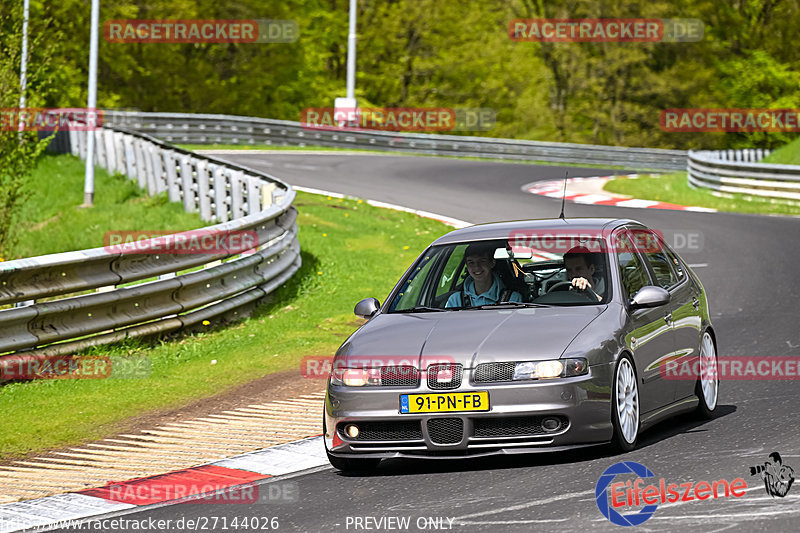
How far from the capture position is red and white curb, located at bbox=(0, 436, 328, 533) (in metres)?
6.61

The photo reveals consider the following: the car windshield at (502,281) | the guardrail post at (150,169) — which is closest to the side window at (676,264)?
the car windshield at (502,281)

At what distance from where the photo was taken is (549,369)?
7.03 m

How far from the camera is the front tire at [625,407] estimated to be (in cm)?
723

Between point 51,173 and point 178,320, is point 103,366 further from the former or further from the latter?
point 51,173

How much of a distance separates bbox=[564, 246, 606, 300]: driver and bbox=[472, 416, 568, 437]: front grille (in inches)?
52.0

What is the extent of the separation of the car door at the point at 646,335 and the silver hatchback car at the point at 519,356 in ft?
0.04

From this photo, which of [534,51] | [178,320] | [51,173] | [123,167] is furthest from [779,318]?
[534,51]

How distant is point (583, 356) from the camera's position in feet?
23.3

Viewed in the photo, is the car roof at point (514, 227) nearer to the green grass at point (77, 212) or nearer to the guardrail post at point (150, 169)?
the green grass at point (77, 212)

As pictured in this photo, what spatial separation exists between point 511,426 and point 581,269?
1.54 m

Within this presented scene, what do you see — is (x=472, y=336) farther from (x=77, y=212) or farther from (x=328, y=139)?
(x=328, y=139)

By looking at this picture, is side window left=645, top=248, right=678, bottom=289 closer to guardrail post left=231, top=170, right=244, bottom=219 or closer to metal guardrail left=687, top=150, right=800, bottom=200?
guardrail post left=231, top=170, right=244, bottom=219

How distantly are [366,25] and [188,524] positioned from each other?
59126mm

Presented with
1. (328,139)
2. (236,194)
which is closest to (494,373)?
(236,194)
